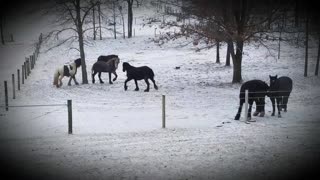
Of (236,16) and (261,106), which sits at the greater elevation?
(236,16)

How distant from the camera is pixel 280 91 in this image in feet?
45.6

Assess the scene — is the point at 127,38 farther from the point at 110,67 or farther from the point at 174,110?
the point at 174,110

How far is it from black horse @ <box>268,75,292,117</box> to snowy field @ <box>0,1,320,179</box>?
1.62 feet

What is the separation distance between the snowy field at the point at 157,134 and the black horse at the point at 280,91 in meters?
0.49

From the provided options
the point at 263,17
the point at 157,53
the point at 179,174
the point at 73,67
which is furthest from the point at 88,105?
the point at 157,53

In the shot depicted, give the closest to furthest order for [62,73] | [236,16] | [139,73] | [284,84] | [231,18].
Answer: [284,84] < [139,73] < [236,16] < [62,73] < [231,18]

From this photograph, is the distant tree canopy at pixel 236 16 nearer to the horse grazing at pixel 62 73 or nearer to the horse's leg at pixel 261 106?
the horse grazing at pixel 62 73

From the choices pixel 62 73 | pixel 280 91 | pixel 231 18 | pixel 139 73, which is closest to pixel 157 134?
pixel 280 91

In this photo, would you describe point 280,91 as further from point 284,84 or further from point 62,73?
point 62,73

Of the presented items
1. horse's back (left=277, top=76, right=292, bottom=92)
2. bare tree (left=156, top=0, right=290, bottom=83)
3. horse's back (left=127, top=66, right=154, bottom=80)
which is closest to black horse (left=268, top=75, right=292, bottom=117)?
horse's back (left=277, top=76, right=292, bottom=92)

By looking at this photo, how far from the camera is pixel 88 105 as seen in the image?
1638cm

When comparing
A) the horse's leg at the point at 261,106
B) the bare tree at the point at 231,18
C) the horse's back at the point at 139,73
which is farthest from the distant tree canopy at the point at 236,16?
the horse's leg at the point at 261,106

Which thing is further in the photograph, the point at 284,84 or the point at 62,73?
the point at 62,73

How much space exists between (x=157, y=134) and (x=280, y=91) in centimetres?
559
